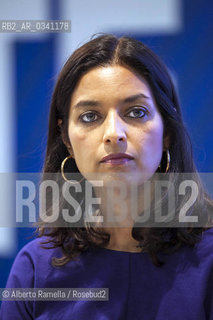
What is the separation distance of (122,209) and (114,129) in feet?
0.63

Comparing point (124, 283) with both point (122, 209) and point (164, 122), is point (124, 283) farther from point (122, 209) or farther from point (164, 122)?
point (164, 122)

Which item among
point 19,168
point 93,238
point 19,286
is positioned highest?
point 19,168

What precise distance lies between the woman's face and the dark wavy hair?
23 millimetres

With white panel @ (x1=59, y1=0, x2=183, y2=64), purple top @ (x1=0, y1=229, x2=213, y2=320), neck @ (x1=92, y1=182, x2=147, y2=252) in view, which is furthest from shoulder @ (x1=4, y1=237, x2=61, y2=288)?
white panel @ (x1=59, y1=0, x2=183, y2=64)

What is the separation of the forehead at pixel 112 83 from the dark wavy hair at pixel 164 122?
12 mm

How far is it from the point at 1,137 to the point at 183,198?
0.42 metres

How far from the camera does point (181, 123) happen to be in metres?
0.77

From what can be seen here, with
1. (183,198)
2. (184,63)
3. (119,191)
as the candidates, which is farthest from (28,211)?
(184,63)

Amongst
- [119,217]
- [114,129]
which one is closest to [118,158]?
[114,129]

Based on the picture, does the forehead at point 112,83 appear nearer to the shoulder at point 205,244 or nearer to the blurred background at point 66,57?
the blurred background at point 66,57

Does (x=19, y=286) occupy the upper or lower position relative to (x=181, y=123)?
lower

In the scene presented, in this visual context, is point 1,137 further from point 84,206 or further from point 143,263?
point 143,263

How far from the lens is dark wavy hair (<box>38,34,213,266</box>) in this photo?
72 cm

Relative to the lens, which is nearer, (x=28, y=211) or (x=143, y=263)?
(x=143, y=263)
